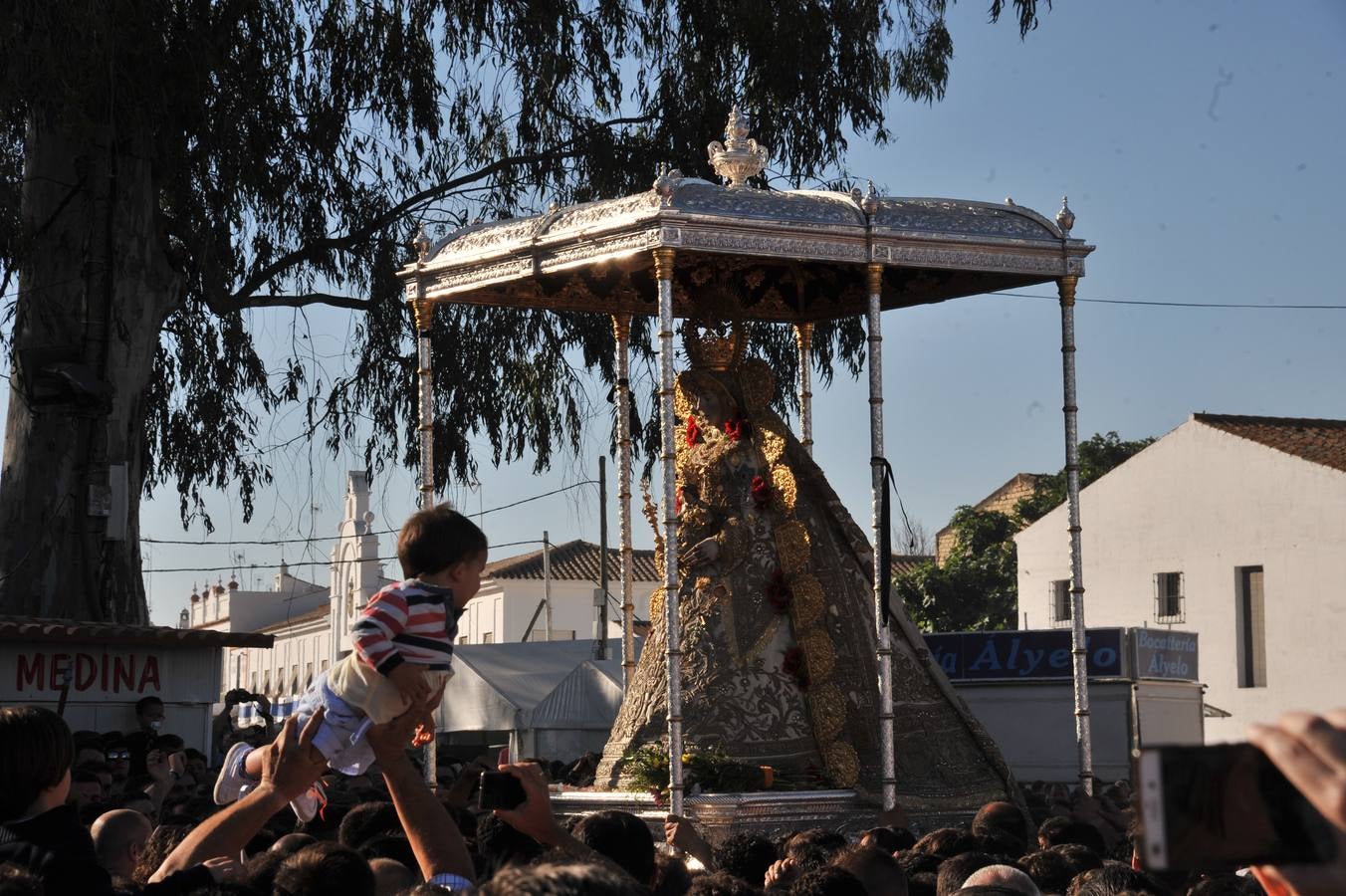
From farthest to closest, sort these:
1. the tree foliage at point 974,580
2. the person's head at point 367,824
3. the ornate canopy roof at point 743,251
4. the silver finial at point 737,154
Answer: the tree foliage at point 974,580 → the silver finial at point 737,154 → the ornate canopy roof at point 743,251 → the person's head at point 367,824

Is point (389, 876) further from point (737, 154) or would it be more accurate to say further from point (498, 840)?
point (737, 154)

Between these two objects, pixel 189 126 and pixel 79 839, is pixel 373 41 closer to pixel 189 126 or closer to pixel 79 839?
pixel 189 126

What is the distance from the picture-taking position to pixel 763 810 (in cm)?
1021

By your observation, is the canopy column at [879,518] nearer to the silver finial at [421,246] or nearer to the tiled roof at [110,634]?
the silver finial at [421,246]

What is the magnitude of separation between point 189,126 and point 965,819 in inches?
364

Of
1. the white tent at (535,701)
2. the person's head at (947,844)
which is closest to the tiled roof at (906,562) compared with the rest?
the white tent at (535,701)

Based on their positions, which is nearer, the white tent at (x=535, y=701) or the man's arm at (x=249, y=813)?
the man's arm at (x=249, y=813)

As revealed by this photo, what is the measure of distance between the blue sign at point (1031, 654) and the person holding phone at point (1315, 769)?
17.1 metres

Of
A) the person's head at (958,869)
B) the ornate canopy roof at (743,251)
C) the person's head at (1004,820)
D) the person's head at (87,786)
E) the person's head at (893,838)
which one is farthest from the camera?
the ornate canopy roof at (743,251)

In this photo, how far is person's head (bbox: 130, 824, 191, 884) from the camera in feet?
16.9

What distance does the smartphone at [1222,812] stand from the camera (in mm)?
1497

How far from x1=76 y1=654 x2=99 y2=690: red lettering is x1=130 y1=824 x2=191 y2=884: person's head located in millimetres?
9420

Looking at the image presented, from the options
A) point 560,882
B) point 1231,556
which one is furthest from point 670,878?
point 1231,556

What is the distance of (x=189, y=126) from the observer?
15688 millimetres
